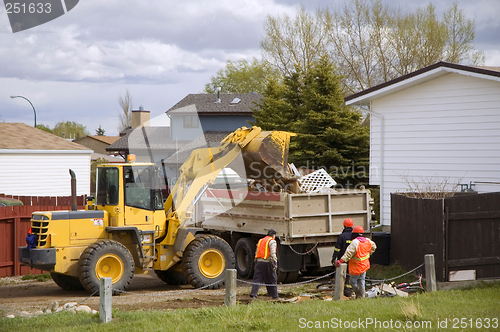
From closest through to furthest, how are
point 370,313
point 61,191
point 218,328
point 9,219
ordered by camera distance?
point 218,328 < point 370,313 < point 9,219 < point 61,191

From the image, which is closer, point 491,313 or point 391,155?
point 491,313

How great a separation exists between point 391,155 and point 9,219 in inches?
451

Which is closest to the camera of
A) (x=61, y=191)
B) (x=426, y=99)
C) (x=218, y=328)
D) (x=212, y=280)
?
(x=218, y=328)

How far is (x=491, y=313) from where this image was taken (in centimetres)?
862

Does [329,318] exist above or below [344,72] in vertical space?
below

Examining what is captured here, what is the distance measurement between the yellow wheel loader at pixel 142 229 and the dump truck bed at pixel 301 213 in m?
0.70

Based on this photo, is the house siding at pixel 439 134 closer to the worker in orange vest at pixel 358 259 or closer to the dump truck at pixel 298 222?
the dump truck at pixel 298 222

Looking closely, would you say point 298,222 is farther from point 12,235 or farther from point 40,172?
point 40,172

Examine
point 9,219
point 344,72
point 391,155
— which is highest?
point 344,72

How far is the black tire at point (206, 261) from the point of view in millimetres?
12773

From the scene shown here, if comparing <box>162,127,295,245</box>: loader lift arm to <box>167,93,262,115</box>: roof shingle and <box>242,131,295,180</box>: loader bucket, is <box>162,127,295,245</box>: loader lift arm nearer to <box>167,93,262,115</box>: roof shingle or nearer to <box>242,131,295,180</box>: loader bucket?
<box>242,131,295,180</box>: loader bucket

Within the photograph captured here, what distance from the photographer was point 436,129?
16922 millimetres

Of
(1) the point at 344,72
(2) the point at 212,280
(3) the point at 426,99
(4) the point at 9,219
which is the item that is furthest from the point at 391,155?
(1) the point at 344,72

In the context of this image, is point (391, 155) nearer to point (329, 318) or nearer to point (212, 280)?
point (212, 280)
